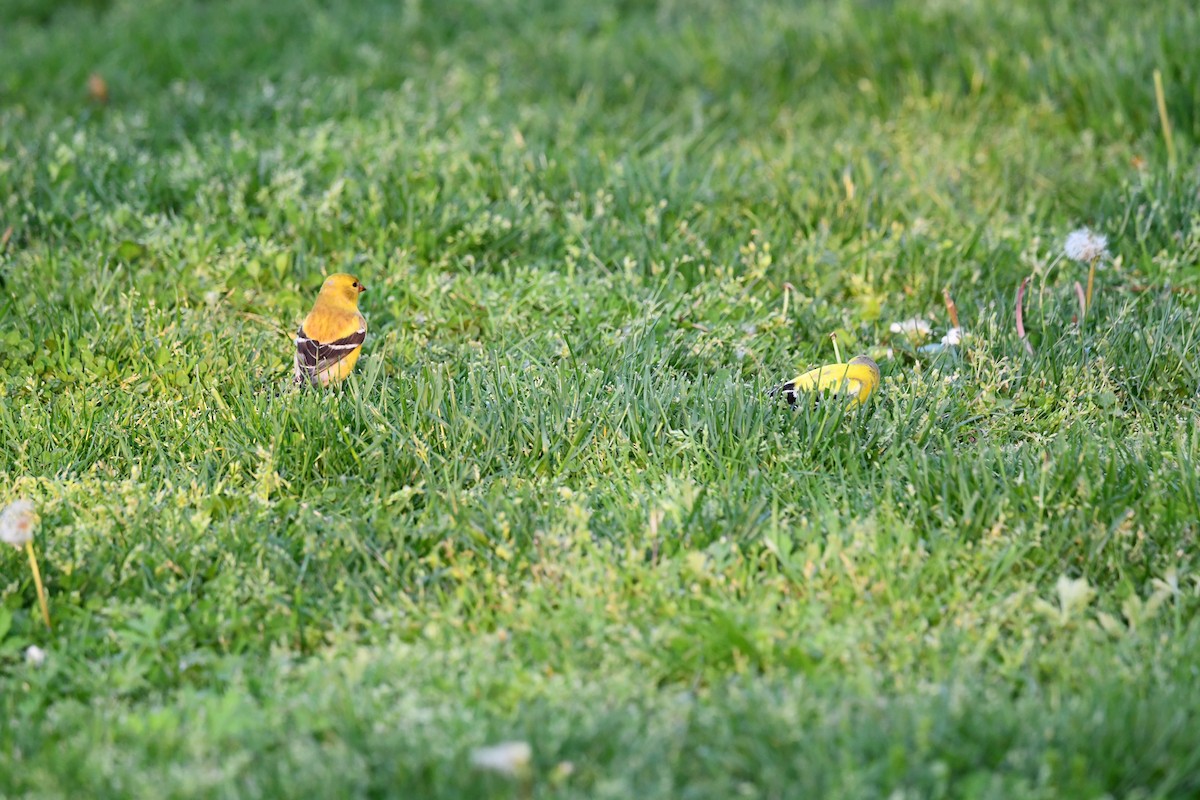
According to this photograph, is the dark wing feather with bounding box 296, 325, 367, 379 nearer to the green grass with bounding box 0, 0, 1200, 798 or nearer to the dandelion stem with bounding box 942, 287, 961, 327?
the green grass with bounding box 0, 0, 1200, 798

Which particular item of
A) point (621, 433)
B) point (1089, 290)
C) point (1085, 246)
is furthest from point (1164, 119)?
point (621, 433)

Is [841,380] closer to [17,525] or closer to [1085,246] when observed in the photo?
[1085,246]

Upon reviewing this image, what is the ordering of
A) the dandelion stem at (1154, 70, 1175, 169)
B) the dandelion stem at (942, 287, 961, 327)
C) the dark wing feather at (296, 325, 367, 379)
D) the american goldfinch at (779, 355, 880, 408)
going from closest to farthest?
the american goldfinch at (779, 355, 880, 408) → the dark wing feather at (296, 325, 367, 379) → the dandelion stem at (942, 287, 961, 327) → the dandelion stem at (1154, 70, 1175, 169)

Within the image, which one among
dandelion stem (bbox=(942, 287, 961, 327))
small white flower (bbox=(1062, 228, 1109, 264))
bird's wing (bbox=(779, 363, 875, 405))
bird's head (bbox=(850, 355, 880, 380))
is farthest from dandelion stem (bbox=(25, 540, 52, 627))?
small white flower (bbox=(1062, 228, 1109, 264))

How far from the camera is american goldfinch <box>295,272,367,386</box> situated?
177 inches

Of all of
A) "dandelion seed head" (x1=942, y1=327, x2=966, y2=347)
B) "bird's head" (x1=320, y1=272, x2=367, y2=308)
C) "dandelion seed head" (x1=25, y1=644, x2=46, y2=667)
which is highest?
"bird's head" (x1=320, y1=272, x2=367, y2=308)

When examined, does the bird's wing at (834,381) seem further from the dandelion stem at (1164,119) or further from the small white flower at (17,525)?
the dandelion stem at (1164,119)

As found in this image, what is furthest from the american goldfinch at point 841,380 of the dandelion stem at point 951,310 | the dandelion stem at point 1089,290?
the dandelion stem at point 1089,290

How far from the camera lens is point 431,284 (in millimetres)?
5230

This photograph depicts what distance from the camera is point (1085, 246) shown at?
4996 millimetres

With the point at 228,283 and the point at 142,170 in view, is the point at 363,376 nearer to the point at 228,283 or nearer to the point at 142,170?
the point at 228,283

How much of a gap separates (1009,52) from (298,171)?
14.0ft

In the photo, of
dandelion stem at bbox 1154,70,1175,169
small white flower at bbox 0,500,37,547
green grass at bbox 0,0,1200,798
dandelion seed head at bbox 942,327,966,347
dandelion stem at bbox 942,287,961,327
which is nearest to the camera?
green grass at bbox 0,0,1200,798

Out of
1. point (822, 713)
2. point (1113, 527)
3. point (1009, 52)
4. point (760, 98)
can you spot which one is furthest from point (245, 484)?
point (1009, 52)
